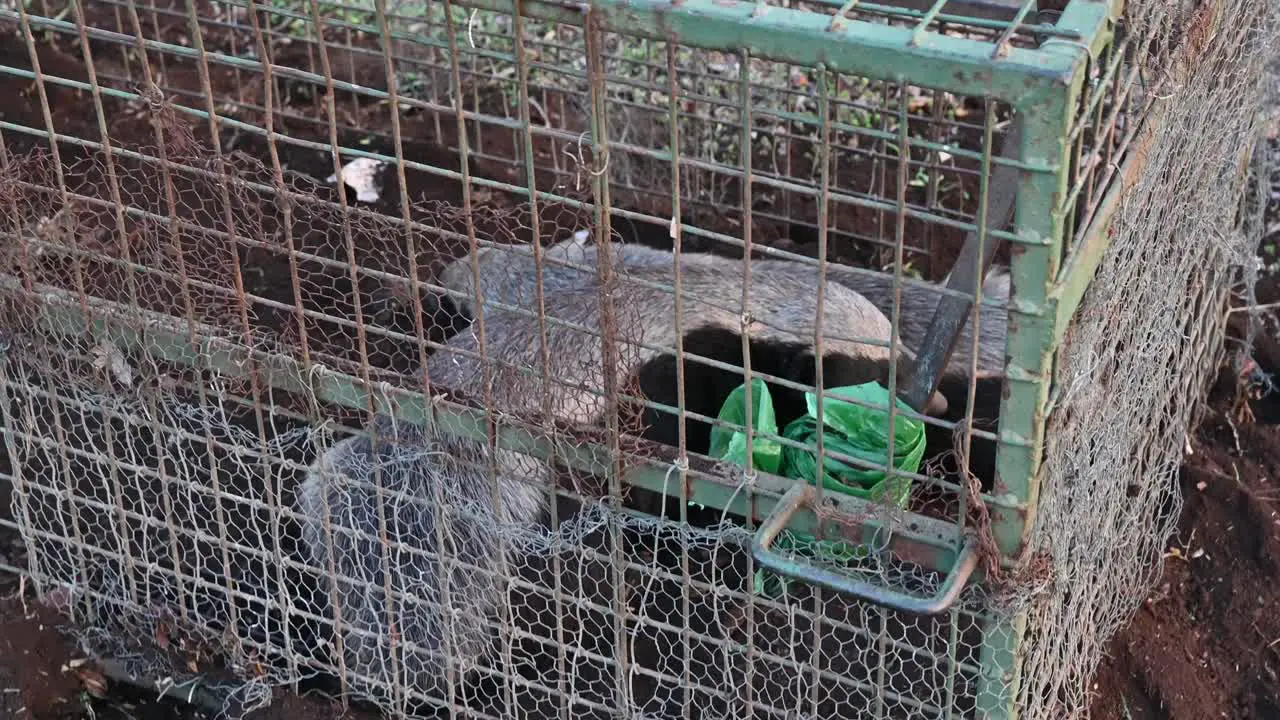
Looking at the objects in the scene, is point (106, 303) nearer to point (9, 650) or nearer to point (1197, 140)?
point (9, 650)

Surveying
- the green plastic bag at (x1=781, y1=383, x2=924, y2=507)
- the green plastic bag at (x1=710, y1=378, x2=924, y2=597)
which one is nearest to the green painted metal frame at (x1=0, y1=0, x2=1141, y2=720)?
the green plastic bag at (x1=710, y1=378, x2=924, y2=597)

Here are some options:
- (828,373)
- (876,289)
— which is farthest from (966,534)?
(876,289)

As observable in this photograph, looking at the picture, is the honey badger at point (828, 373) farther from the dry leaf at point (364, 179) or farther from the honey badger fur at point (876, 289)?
the dry leaf at point (364, 179)

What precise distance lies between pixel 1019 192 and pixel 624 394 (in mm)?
810

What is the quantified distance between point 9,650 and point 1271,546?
309cm

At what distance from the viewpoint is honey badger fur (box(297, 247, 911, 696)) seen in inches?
109

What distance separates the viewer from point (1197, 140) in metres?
3.12

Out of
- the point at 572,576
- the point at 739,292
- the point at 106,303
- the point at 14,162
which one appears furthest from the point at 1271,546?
the point at 14,162

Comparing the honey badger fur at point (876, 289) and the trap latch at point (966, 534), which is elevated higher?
the trap latch at point (966, 534)

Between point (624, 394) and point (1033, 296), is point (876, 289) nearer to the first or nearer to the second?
point (624, 394)

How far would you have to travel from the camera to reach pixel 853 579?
2400 millimetres

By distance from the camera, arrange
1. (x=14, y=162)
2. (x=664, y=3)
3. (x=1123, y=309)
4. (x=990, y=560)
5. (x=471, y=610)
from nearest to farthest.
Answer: (x=664, y=3) < (x=990, y=560) < (x=1123, y=309) < (x=14, y=162) < (x=471, y=610)

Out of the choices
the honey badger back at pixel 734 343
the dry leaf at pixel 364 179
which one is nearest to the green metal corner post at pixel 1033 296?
the honey badger back at pixel 734 343

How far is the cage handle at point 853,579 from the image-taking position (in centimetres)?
227
